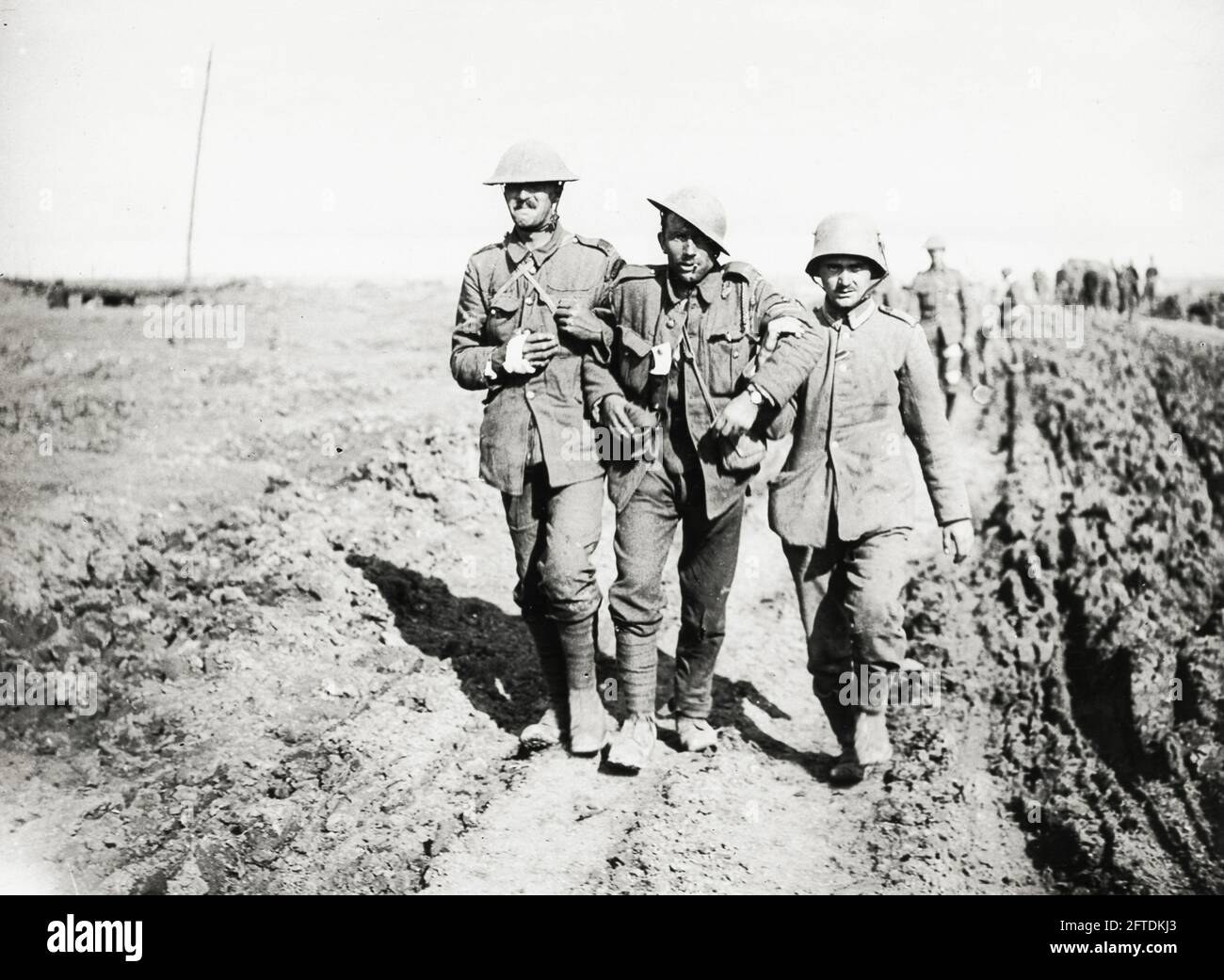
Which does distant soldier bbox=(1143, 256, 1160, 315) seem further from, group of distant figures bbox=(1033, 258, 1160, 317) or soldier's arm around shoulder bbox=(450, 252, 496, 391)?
soldier's arm around shoulder bbox=(450, 252, 496, 391)

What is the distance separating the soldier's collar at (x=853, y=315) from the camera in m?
5.20

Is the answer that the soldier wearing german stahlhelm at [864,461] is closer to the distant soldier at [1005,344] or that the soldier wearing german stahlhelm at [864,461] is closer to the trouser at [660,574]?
the trouser at [660,574]

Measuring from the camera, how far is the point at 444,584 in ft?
24.9

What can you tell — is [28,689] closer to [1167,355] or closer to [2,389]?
[2,389]

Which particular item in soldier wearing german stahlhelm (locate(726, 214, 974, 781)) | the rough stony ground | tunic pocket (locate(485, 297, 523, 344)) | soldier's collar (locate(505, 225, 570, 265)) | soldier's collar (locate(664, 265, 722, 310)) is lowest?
the rough stony ground

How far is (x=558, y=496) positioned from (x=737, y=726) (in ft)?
5.37

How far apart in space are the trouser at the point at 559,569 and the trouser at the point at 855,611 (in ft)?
2.91

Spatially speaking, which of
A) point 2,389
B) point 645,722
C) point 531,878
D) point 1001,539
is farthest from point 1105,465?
point 2,389

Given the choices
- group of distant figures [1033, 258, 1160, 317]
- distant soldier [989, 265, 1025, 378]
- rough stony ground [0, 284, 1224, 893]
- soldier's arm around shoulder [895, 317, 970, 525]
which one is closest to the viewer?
rough stony ground [0, 284, 1224, 893]

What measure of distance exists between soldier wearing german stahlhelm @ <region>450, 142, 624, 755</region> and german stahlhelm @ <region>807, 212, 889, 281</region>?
2.93 feet

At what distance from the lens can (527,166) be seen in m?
5.09

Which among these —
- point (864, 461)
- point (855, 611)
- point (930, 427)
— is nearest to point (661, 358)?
point (864, 461)

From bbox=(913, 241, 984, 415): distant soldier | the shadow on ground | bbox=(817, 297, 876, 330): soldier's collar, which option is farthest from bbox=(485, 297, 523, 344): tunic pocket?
bbox=(913, 241, 984, 415): distant soldier

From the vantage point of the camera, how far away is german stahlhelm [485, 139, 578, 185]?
5.07 meters
